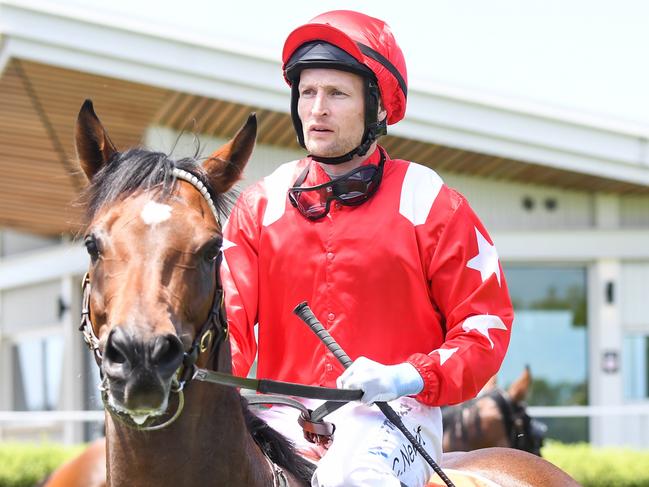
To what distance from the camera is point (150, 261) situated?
2588 millimetres

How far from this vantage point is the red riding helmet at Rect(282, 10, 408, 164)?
3221mm

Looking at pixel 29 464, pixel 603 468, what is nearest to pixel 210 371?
pixel 603 468

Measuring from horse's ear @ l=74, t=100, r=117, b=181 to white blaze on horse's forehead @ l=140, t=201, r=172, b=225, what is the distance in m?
0.26

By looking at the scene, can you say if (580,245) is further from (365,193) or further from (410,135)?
(365,193)

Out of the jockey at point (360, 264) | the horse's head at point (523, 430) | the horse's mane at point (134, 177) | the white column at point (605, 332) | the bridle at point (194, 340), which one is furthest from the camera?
the white column at point (605, 332)

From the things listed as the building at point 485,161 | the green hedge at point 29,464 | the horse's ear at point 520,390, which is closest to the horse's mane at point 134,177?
→ the horse's ear at point 520,390

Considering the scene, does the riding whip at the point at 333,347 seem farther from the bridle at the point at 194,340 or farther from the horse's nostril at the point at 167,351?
the horse's nostril at the point at 167,351

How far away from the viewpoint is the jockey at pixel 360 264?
10.00ft

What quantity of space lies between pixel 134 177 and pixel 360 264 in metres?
0.69

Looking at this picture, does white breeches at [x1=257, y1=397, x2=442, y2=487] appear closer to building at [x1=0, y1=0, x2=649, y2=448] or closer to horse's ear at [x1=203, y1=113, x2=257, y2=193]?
horse's ear at [x1=203, y1=113, x2=257, y2=193]

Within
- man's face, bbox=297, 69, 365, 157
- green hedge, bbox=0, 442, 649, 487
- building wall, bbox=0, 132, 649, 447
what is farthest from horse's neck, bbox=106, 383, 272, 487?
building wall, bbox=0, 132, 649, 447

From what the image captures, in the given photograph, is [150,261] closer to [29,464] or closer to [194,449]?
[194,449]

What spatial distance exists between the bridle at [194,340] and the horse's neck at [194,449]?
0.06 m

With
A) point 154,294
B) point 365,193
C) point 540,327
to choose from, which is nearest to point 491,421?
point 365,193
